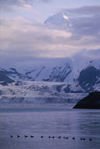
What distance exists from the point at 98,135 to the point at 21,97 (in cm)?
15761

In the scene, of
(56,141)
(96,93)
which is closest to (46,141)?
(56,141)

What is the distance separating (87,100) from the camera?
11062 centimetres

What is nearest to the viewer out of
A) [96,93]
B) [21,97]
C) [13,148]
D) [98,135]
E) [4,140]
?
[13,148]

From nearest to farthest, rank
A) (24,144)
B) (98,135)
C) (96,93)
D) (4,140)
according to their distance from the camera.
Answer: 1. (24,144)
2. (4,140)
3. (98,135)
4. (96,93)

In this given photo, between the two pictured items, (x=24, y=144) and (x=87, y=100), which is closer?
(x=24, y=144)

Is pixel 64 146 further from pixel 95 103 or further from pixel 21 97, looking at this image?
pixel 21 97

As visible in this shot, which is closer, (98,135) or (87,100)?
(98,135)

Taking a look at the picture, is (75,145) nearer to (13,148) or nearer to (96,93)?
(13,148)

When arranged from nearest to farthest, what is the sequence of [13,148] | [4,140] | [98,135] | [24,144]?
[13,148]
[24,144]
[4,140]
[98,135]

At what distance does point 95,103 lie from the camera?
109812 mm

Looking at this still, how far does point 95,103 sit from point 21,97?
88427 mm

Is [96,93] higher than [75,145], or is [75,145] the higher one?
[96,93]

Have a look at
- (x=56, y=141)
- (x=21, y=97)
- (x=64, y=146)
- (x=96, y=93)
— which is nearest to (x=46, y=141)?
(x=56, y=141)

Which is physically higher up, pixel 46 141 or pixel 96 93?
pixel 96 93
